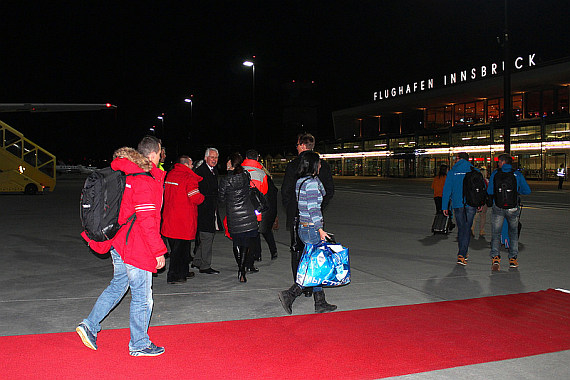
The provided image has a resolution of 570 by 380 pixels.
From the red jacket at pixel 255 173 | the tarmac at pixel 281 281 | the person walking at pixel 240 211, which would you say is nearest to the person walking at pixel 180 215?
the tarmac at pixel 281 281

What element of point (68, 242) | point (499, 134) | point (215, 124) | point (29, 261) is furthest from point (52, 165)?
point (215, 124)

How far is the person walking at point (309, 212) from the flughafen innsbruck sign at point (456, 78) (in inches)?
1620

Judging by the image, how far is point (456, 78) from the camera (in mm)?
58562

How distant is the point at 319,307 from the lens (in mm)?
5980

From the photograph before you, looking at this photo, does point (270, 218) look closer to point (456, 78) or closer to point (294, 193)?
point (294, 193)

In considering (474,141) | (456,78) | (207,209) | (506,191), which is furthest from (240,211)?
(456,78)

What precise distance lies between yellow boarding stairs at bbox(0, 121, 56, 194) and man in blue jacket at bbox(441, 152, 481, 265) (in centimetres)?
2556

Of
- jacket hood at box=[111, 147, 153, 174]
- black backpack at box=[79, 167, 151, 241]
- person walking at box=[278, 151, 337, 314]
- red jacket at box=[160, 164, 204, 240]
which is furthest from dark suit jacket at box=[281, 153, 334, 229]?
black backpack at box=[79, 167, 151, 241]

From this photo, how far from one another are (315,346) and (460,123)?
6336 centimetres

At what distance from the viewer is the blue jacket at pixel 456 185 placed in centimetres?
884

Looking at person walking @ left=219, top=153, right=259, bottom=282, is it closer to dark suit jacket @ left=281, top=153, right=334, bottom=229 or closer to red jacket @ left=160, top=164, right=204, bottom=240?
red jacket @ left=160, top=164, right=204, bottom=240

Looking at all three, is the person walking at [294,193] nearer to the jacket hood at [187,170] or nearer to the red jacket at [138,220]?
the jacket hood at [187,170]

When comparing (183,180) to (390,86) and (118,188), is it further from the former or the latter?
(390,86)

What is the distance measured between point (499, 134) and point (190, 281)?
4815 cm
